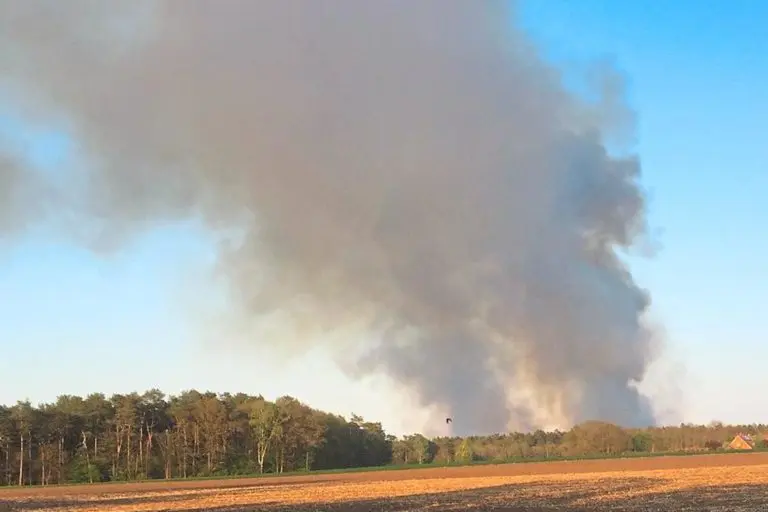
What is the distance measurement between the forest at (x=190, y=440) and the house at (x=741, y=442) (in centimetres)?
241

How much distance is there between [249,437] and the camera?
132 metres

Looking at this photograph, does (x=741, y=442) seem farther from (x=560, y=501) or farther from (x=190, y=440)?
(x=560, y=501)

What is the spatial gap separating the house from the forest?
2.41m

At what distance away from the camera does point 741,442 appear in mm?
147000

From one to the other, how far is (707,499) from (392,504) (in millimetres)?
14461

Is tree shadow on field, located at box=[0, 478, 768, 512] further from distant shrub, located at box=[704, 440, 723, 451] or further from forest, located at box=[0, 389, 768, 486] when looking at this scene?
distant shrub, located at box=[704, 440, 723, 451]

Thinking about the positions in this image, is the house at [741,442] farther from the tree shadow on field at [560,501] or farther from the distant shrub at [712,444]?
the tree shadow on field at [560,501]

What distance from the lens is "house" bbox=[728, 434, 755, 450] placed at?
141875 mm

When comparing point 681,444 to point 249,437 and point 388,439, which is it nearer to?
point 388,439

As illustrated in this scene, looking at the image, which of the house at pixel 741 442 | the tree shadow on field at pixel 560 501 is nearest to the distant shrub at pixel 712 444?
the house at pixel 741 442

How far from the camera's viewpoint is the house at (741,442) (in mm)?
141875

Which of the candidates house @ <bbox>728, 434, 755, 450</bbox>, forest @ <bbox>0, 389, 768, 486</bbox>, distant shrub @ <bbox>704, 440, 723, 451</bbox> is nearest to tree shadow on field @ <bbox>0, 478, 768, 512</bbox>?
forest @ <bbox>0, 389, 768, 486</bbox>

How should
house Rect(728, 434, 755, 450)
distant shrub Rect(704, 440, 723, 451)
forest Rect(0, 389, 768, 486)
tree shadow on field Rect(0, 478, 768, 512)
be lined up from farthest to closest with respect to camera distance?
distant shrub Rect(704, 440, 723, 451) < house Rect(728, 434, 755, 450) < forest Rect(0, 389, 768, 486) < tree shadow on field Rect(0, 478, 768, 512)

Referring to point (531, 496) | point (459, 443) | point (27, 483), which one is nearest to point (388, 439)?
point (459, 443)
